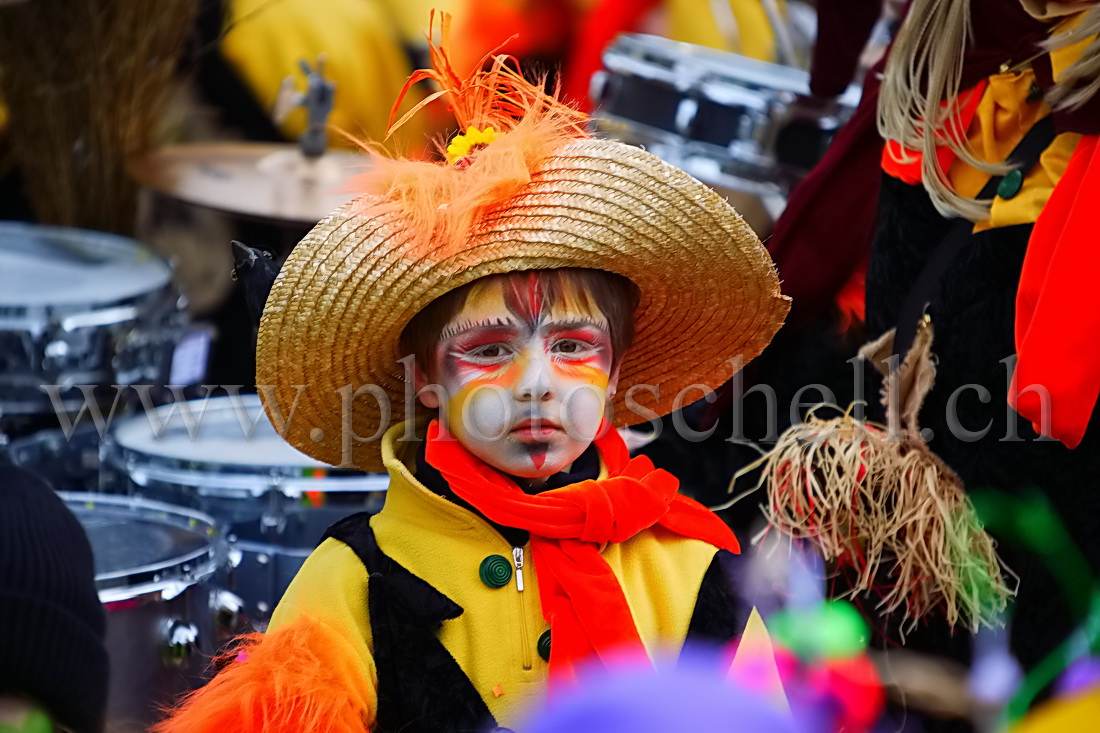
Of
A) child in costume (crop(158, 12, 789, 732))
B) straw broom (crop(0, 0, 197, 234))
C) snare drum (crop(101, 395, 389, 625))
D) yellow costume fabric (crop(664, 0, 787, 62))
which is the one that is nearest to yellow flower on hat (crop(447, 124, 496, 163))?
child in costume (crop(158, 12, 789, 732))

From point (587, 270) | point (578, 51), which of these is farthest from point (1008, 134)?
point (578, 51)

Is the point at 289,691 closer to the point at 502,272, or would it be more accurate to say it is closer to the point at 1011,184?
the point at 502,272

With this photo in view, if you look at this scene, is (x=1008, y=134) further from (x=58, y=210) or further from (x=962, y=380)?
(x=58, y=210)

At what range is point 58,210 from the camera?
13.3ft

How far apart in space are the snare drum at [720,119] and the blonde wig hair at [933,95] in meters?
1.27

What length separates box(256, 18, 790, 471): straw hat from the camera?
1.48m

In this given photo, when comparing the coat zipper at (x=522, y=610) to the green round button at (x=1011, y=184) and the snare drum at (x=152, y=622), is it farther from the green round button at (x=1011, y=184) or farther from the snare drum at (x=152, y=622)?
the green round button at (x=1011, y=184)

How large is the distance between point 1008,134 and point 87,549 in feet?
4.46

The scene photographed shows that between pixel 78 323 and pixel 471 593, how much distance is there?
171cm

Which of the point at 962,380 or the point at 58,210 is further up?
the point at 962,380

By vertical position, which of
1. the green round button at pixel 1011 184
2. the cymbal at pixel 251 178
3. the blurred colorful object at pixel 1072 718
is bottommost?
the cymbal at pixel 251 178

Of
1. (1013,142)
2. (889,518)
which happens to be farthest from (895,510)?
(1013,142)

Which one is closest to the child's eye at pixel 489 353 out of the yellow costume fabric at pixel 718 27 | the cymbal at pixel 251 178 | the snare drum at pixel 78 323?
the snare drum at pixel 78 323

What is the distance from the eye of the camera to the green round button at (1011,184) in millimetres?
1673
